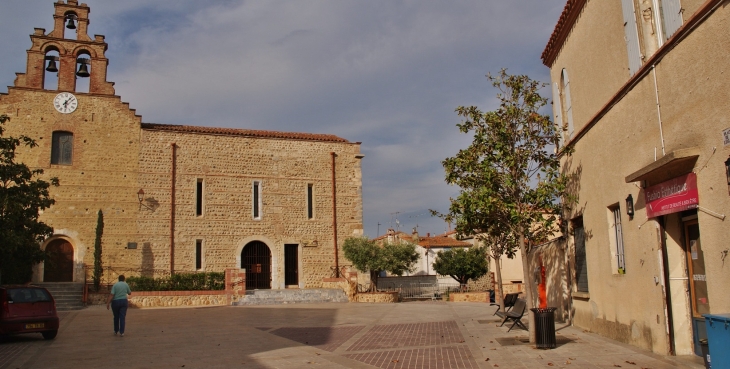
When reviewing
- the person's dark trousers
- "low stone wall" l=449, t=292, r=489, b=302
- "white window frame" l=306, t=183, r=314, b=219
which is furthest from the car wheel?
"low stone wall" l=449, t=292, r=489, b=302

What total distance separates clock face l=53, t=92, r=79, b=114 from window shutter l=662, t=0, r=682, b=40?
25296 millimetres

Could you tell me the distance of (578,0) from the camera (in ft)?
39.0

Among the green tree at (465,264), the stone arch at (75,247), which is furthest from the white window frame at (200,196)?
the green tree at (465,264)

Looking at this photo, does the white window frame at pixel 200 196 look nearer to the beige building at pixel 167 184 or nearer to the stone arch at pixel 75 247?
the beige building at pixel 167 184

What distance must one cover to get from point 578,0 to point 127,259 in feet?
73.3

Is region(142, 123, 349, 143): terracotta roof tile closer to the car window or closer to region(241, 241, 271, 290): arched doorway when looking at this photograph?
region(241, 241, 271, 290): arched doorway

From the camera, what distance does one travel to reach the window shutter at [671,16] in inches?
309

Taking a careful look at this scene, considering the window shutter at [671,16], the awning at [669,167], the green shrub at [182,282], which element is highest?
the window shutter at [671,16]

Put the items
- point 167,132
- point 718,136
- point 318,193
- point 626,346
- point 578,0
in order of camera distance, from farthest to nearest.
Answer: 1. point 318,193
2. point 167,132
3. point 578,0
4. point 626,346
5. point 718,136

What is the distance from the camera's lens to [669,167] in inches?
310

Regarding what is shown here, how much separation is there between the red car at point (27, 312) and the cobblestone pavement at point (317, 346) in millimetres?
325

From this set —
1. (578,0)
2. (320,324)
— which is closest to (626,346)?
(578,0)

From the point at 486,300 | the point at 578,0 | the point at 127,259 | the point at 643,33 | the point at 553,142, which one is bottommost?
the point at 486,300

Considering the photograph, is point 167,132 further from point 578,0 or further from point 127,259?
point 578,0
